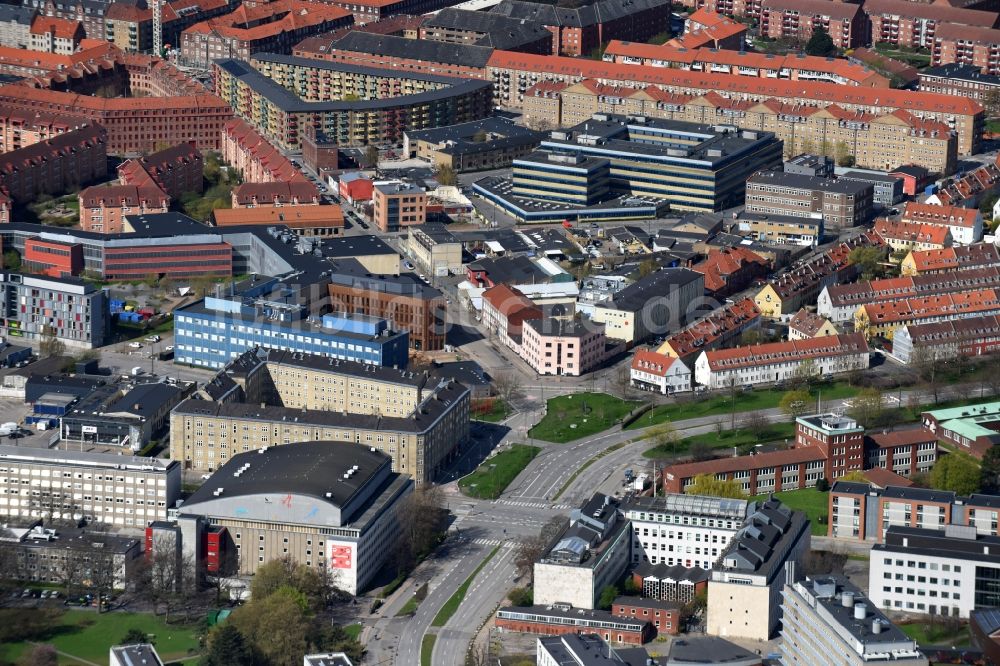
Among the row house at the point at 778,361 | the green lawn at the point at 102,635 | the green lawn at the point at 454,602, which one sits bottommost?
the green lawn at the point at 102,635

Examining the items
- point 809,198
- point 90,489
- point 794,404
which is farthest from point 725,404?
point 90,489

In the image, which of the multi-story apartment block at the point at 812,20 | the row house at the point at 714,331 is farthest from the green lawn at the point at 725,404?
the multi-story apartment block at the point at 812,20

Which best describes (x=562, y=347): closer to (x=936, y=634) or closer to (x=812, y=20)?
(x=936, y=634)

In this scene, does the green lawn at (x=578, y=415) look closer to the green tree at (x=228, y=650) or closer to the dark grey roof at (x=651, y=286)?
the dark grey roof at (x=651, y=286)

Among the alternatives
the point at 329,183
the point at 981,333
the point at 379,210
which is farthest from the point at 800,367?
the point at 329,183

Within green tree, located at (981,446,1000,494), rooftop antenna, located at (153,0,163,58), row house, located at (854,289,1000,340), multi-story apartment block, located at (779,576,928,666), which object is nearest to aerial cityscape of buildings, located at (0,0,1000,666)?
green tree, located at (981,446,1000,494)

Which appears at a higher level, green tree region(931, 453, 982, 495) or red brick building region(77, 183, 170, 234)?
red brick building region(77, 183, 170, 234)

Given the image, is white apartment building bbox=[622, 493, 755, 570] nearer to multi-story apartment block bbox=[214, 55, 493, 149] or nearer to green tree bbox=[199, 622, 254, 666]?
green tree bbox=[199, 622, 254, 666]
